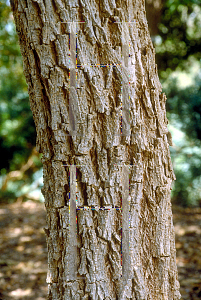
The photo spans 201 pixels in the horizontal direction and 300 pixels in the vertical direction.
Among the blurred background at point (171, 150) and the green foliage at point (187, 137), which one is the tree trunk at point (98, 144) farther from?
Answer: the green foliage at point (187, 137)

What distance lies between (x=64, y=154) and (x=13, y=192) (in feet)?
17.8

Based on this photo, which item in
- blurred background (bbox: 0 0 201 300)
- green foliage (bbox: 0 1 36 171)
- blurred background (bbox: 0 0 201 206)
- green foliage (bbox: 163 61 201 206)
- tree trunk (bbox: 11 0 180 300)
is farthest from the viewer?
green foliage (bbox: 0 1 36 171)

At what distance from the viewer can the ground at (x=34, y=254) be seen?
7.48ft

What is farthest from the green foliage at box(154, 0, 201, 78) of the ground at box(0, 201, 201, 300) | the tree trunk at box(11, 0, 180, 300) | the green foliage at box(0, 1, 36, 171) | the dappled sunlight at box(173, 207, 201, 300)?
the tree trunk at box(11, 0, 180, 300)

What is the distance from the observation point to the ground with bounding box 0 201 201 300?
2281 mm

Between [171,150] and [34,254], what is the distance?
2.24 metres

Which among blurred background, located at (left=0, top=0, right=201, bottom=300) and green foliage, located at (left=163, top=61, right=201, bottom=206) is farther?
green foliage, located at (left=163, top=61, right=201, bottom=206)

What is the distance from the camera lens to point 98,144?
3.47 feet

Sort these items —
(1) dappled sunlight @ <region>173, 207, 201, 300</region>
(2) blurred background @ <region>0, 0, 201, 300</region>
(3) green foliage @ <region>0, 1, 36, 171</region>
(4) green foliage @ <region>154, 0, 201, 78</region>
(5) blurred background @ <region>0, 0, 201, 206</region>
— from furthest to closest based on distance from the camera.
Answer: (4) green foliage @ <region>154, 0, 201, 78</region> → (3) green foliage @ <region>0, 1, 36, 171</region> → (5) blurred background @ <region>0, 0, 201, 206</region> → (2) blurred background @ <region>0, 0, 201, 300</region> → (1) dappled sunlight @ <region>173, 207, 201, 300</region>

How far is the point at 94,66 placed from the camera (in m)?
1.03

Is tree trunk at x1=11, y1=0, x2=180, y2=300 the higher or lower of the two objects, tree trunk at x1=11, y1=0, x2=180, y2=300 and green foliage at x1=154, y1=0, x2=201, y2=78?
the lower

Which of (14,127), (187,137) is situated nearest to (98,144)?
(187,137)

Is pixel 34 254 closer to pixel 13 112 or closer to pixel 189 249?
pixel 189 249

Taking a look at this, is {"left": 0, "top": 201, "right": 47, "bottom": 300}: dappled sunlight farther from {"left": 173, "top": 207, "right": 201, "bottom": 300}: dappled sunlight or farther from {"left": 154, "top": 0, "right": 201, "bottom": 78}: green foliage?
{"left": 154, "top": 0, "right": 201, "bottom": 78}: green foliage
